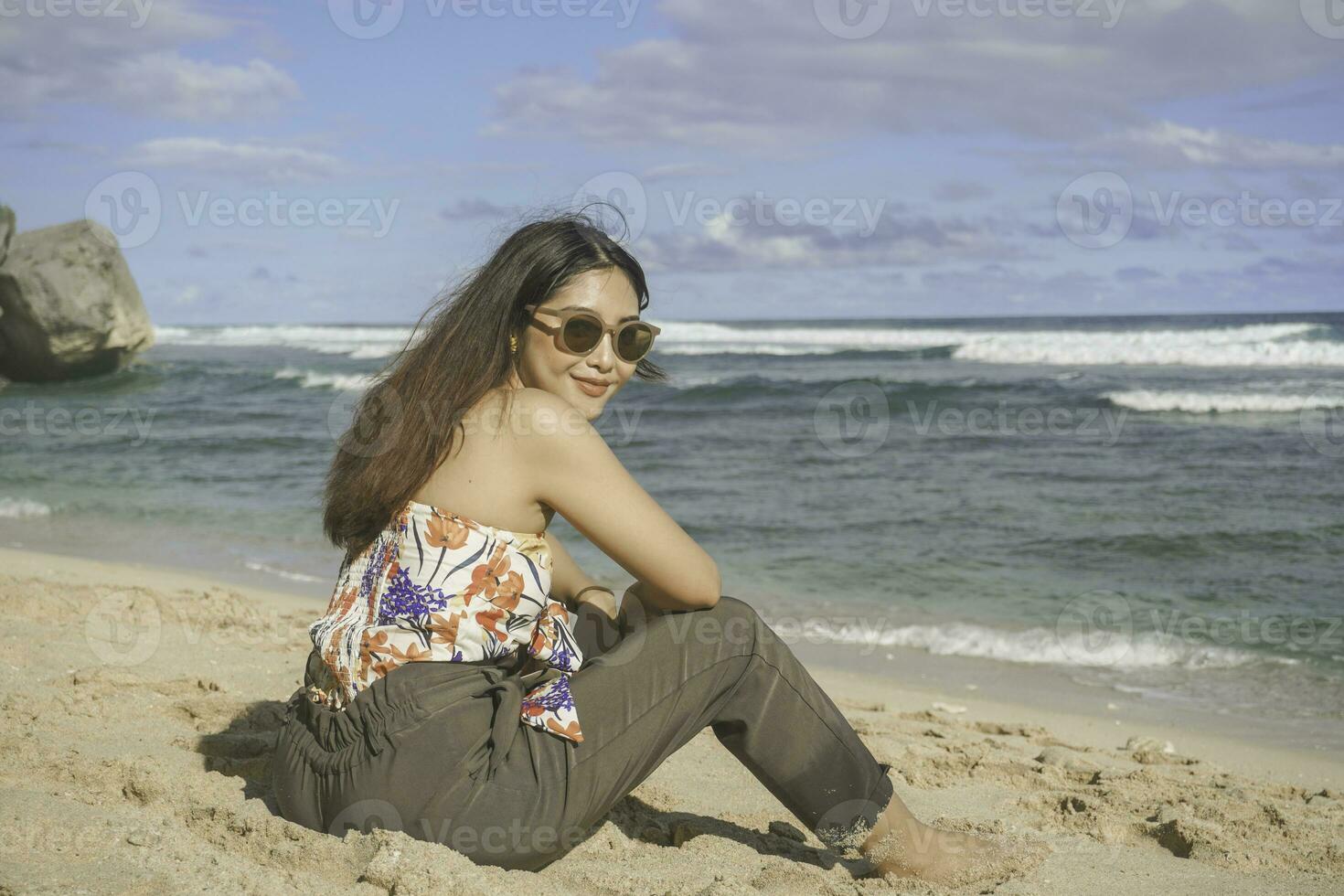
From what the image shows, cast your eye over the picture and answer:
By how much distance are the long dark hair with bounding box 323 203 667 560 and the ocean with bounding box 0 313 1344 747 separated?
1.83m

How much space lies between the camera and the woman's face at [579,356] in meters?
2.53

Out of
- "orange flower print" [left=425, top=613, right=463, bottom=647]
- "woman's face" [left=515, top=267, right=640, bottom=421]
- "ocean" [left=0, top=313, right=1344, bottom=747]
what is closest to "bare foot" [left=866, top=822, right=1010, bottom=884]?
"orange flower print" [left=425, top=613, right=463, bottom=647]

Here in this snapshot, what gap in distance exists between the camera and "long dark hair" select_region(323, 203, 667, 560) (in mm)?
2242

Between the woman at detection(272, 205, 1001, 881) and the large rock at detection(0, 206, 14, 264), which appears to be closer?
the woman at detection(272, 205, 1001, 881)

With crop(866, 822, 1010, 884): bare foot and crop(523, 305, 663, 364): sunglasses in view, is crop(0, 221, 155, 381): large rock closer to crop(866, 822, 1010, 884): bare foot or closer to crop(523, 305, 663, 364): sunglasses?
crop(523, 305, 663, 364): sunglasses

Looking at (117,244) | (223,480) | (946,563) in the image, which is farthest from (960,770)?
(117,244)

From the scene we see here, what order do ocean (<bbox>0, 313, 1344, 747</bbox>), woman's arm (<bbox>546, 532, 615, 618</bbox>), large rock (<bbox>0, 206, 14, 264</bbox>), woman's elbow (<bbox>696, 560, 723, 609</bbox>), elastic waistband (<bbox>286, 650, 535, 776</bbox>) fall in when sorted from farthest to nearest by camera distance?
large rock (<bbox>0, 206, 14, 264</bbox>) → ocean (<bbox>0, 313, 1344, 747</bbox>) → woman's arm (<bbox>546, 532, 615, 618</bbox>) → woman's elbow (<bbox>696, 560, 723, 609</bbox>) → elastic waistband (<bbox>286, 650, 535, 776</bbox>)

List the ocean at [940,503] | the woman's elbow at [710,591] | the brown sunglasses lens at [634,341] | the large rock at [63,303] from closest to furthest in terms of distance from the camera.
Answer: the woman's elbow at [710,591]
the brown sunglasses lens at [634,341]
the ocean at [940,503]
the large rock at [63,303]

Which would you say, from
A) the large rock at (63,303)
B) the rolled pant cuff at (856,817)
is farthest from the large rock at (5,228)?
the rolled pant cuff at (856,817)

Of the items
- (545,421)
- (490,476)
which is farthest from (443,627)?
(545,421)

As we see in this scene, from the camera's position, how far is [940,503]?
348 inches

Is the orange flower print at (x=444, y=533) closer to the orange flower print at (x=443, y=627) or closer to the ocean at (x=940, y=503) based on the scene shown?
the orange flower print at (x=443, y=627)

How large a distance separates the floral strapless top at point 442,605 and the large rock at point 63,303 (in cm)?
1963

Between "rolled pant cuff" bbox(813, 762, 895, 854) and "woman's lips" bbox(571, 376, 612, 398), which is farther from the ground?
"woman's lips" bbox(571, 376, 612, 398)
